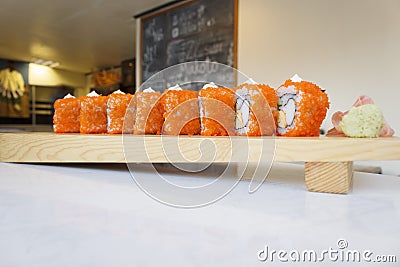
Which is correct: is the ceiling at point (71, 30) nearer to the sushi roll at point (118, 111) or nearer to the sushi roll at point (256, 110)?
the sushi roll at point (118, 111)

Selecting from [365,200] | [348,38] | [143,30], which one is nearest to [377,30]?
[348,38]

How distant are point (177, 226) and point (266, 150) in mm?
296

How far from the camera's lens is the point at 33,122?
775cm

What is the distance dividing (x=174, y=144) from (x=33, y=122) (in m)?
7.93

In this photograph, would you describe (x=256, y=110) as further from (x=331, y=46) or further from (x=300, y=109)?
(x=331, y=46)

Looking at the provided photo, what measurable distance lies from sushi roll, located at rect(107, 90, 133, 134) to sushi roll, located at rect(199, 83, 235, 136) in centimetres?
25

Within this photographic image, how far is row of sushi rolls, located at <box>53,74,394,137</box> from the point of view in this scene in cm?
75

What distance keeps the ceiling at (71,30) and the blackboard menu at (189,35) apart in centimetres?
27

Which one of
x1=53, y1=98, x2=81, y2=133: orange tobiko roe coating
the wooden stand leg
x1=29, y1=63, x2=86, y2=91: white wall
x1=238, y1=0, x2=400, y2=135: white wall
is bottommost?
the wooden stand leg

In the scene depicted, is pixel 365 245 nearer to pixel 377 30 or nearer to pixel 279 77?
pixel 377 30

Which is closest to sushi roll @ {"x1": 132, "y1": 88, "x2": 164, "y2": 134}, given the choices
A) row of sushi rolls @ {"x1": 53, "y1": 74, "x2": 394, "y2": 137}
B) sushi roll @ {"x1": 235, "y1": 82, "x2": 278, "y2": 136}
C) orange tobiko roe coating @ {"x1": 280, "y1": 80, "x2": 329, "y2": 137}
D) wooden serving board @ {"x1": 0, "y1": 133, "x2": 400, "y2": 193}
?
row of sushi rolls @ {"x1": 53, "y1": 74, "x2": 394, "y2": 137}

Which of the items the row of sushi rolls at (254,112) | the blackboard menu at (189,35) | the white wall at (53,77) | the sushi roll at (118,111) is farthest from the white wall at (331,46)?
the white wall at (53,77)

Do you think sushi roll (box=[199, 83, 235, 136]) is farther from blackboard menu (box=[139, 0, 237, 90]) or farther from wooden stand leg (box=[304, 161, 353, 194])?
blackboard menu (box=[139, 0, 237, 90])

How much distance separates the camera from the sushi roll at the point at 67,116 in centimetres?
106
